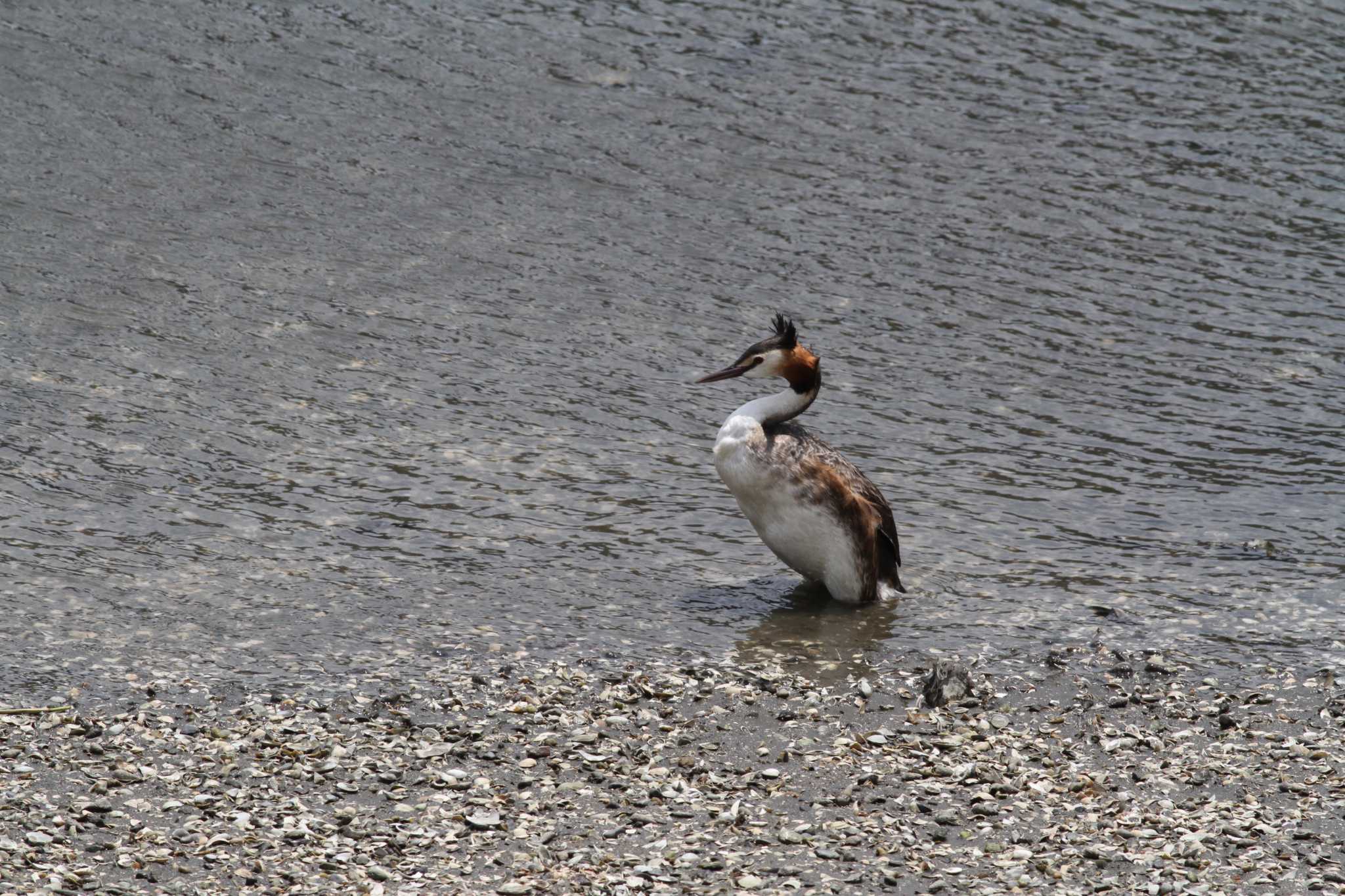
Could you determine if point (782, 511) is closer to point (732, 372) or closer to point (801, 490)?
point (801, 490)

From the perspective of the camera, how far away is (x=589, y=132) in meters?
21.1

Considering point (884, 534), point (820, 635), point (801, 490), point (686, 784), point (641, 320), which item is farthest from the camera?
point (641, 320)

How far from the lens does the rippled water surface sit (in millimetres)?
12281

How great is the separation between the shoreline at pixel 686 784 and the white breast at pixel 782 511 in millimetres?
1302

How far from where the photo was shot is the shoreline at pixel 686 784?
→ 8.68 metres

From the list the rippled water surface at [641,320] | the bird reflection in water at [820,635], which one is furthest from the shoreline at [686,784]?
the rippled water surface at [641,320]

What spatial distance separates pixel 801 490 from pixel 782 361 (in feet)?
3.33

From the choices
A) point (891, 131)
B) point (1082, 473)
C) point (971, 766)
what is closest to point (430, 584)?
point (971, 766)

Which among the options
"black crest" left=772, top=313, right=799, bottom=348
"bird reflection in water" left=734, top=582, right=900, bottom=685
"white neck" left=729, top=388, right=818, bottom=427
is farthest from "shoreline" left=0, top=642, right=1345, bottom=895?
"black crest" left=772, top=313, right=799, bottom=348

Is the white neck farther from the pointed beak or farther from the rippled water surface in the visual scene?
the rippled water surface

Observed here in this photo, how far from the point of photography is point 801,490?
1230cm

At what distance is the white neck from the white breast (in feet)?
0.24

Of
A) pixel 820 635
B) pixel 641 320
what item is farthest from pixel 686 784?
pixel 641 320

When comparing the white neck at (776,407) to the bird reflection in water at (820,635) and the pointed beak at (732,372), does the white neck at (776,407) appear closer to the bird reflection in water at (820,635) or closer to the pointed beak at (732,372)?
the pointed beak at (732,372)
